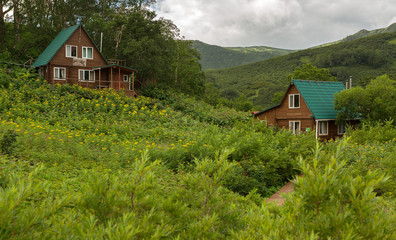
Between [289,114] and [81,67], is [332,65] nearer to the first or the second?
[289,114]

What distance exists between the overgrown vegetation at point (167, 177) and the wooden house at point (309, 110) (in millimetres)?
5627

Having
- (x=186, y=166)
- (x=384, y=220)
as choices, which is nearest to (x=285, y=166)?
(x=186, y=166)

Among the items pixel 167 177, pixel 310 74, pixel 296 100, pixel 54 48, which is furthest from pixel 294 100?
pixel 54 48

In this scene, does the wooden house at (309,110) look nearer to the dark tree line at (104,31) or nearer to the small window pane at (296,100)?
the small window pane at (296,100)

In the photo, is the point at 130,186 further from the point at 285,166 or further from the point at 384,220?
the point at 285,166

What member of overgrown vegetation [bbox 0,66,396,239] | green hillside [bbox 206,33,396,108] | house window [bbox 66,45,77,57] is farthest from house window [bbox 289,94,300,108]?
green hillside [bbox 206,33,396,108]

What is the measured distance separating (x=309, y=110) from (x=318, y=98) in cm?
163

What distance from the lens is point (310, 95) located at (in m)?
26.8

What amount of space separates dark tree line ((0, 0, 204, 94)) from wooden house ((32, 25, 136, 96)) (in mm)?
2419

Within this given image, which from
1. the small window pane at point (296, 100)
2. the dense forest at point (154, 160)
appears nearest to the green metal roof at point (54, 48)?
the dense forest at point (154, 160)

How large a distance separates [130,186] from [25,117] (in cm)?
1649

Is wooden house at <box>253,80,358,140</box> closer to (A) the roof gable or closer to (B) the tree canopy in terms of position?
(B) the tree canopy

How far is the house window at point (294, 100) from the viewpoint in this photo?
27203 millimetres

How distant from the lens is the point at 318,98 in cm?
2702
